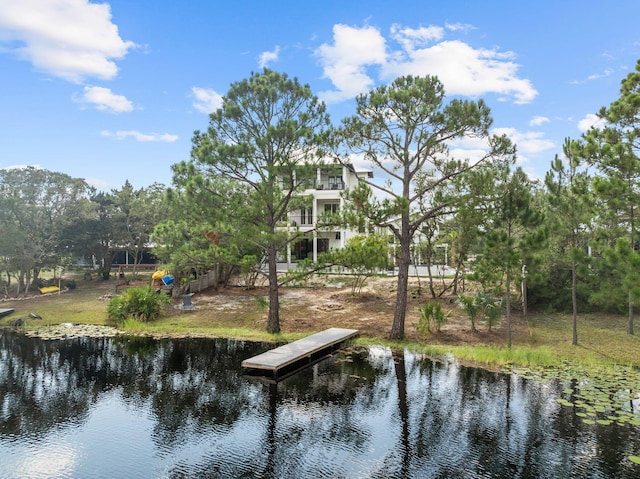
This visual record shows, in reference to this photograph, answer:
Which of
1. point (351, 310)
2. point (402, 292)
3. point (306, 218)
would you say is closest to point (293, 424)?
point (402, 292)

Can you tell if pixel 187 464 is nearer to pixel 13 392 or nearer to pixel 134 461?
pixel 134 461

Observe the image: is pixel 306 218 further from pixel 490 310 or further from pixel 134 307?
pixel 490 310

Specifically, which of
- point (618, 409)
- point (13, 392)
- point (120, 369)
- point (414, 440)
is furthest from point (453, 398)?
point (13, 392)

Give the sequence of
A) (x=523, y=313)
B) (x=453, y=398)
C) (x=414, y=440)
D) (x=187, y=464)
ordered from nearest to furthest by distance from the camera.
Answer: (x=187, y=464) < (x=414, y=440) < (x=453, y=398) < (x=523, y=313)

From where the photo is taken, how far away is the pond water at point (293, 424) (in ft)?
18.9

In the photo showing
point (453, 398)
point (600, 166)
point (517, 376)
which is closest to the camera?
point (453, 398)

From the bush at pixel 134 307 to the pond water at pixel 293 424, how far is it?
171 inches

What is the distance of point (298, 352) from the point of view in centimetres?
1063

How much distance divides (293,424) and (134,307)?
34.2 ft

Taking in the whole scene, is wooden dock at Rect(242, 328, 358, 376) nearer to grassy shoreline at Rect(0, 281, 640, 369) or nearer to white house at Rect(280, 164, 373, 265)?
grassy shoreline at Rect(0, 281, 640, 369)

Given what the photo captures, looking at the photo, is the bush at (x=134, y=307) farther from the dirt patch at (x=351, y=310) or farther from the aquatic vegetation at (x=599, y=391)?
the aquatic vegetation at (x=599, y=391)

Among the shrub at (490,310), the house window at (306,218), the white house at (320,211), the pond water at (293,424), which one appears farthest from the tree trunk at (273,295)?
the house window at (306,218)

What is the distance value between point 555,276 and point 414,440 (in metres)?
12.7

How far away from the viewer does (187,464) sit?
5777 millimetres
